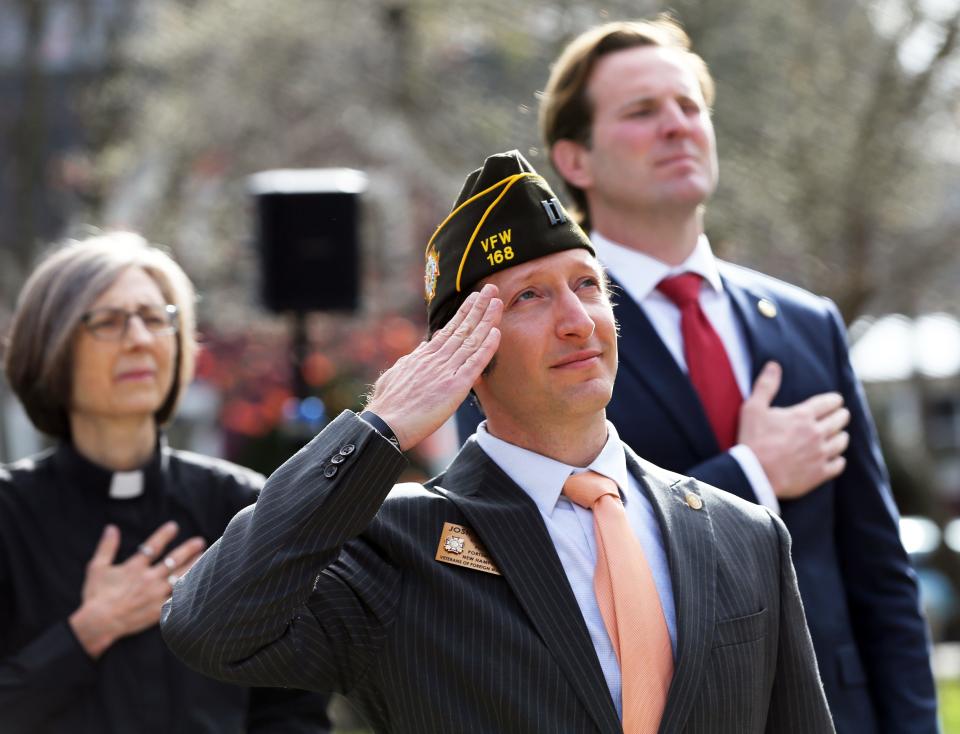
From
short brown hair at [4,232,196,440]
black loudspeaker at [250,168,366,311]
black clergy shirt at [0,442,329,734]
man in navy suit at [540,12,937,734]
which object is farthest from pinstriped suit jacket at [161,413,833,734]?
black loudspeaker at [250,168,366,311]

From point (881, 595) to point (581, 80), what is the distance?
1392 mm

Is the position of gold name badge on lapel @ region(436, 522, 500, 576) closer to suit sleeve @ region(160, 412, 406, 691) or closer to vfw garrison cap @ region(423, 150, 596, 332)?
suit sleeve @ region(160, 412, 406, 691)

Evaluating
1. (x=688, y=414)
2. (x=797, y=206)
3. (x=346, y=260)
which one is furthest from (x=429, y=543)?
(x=797, y=206)

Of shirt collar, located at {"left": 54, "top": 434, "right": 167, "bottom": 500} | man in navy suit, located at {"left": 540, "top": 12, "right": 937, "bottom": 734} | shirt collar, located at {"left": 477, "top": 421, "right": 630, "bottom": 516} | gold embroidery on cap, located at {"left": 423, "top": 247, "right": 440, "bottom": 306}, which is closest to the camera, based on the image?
shirt collar, located at {"left": 477, "top": 421, "right": 630, "bottom": 516}

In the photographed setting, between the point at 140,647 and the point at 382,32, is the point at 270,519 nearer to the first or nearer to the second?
the point at 140,647

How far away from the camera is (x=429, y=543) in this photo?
266 centimetres

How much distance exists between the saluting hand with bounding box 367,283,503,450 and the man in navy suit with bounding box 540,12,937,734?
31.2 inches

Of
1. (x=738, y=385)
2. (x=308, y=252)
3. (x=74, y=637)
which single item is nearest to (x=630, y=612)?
(x=738, y=385)

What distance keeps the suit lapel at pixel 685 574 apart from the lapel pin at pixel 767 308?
0.80 metres

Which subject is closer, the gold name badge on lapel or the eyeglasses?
the gold name badge on lapel

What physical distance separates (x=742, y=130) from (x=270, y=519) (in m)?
8.96

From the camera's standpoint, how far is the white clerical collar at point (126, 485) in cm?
410

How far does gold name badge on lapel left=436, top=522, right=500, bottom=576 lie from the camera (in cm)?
264

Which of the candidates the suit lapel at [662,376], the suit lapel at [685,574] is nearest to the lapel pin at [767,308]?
the suit lapel at [662,376]
